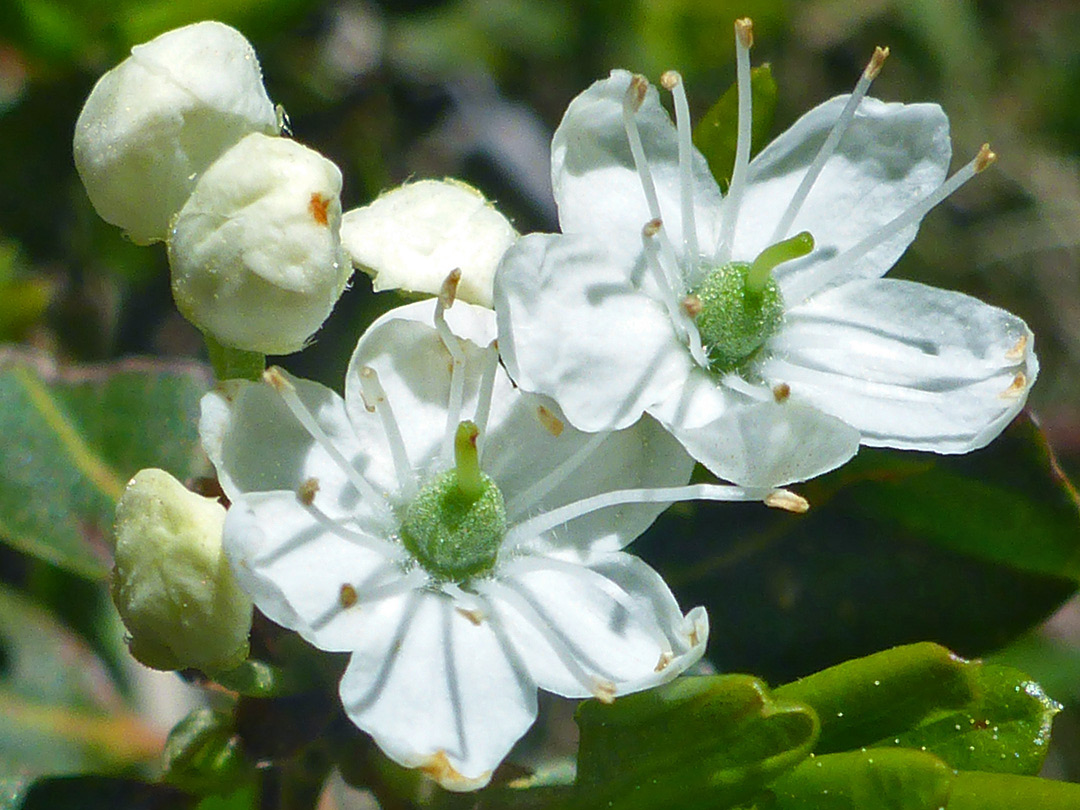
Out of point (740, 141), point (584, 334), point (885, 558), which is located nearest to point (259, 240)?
point (584, 334)

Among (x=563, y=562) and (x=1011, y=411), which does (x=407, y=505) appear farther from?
(x=1011, y=411)

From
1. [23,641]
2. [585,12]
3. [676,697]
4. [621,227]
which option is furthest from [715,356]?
[585,12]

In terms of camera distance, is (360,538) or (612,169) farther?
(612,169)

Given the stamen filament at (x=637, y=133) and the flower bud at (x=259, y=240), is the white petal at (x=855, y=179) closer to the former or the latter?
the stamen filament at (x=637, y=133)

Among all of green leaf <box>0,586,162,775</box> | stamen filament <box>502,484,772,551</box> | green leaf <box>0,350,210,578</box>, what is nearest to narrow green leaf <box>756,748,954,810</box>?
stamen filament <box>502,484,772,551</box>

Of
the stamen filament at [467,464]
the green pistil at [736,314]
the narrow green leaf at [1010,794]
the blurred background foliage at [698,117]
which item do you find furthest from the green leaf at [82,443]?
the narrow green leaf at [1010,794]

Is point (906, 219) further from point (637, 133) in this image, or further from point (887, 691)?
point (887, 691)

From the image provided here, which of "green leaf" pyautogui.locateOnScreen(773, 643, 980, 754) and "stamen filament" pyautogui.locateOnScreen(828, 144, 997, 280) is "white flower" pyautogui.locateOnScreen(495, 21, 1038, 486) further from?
"green leaf" pyautogui.locateOnScreen(773, 643, 980, 754)
